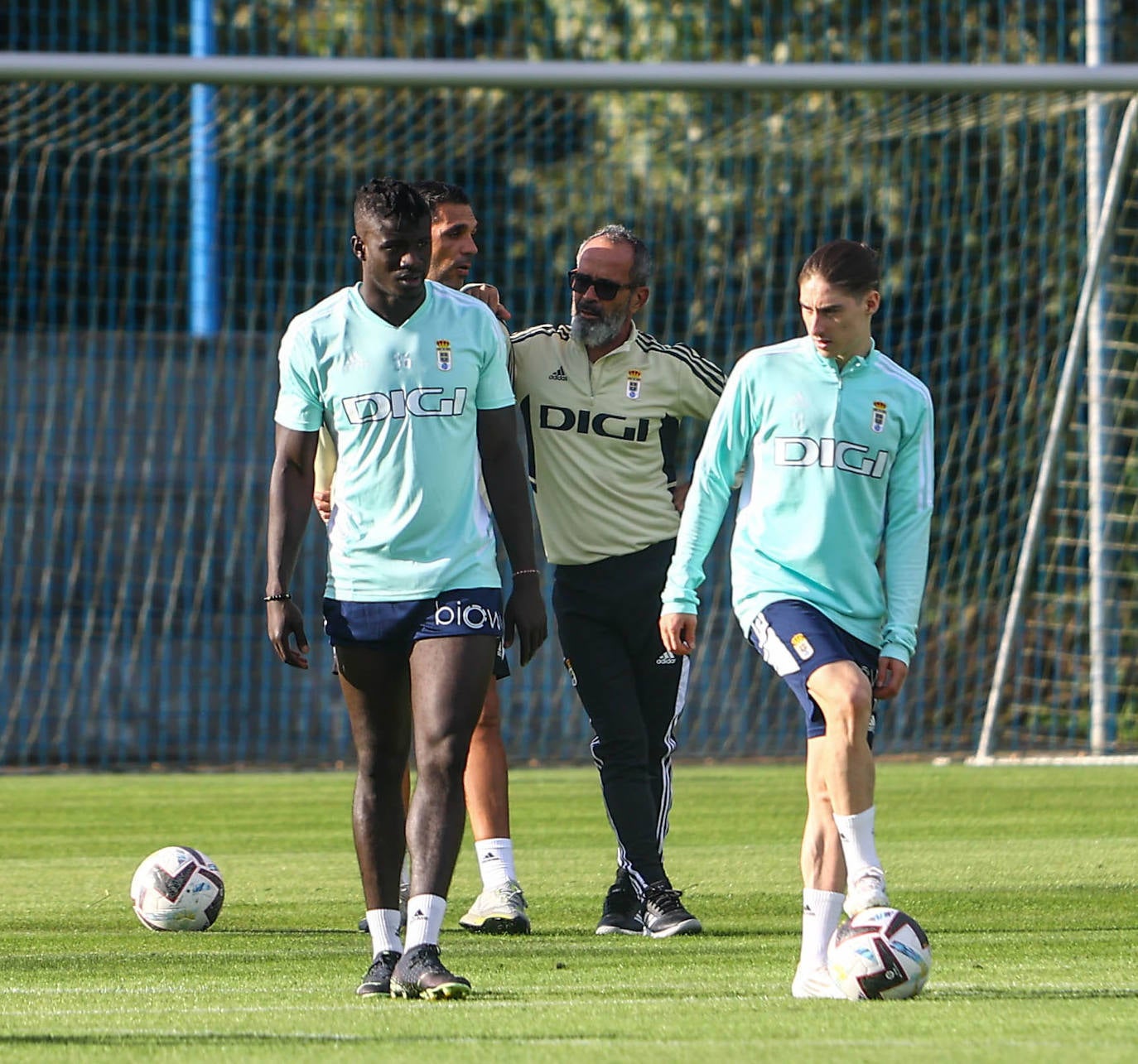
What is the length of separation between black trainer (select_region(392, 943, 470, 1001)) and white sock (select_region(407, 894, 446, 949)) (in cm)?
2

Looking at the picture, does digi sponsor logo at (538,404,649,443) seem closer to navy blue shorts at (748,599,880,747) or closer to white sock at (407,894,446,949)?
navy blue shorts at (748,599,880,747)

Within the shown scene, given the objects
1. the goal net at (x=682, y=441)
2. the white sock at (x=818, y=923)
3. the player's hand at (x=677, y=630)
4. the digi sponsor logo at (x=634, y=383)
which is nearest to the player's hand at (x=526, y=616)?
the player's hand at (x=677, y=630)

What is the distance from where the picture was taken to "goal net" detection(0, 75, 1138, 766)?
51.8 feet

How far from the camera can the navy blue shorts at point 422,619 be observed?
5480mm

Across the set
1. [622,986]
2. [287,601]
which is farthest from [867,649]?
[287,601]

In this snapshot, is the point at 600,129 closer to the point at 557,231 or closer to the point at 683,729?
the point at 557,231

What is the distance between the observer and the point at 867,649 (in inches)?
225

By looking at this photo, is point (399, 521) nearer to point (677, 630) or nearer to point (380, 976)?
point (677, 630)

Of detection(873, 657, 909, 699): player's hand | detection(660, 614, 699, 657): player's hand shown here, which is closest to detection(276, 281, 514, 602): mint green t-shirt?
detection(660, 614, 699, 657): player's hand

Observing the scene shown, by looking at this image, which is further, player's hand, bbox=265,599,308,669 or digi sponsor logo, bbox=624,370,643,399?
digi sponsor logo, bbox=624,370,643,399

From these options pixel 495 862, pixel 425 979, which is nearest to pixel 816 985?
pixel 425 979

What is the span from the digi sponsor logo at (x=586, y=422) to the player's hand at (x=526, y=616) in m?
1.59

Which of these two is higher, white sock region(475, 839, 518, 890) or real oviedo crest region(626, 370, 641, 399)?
real oviedo crest region(626, 370, 641, 399)

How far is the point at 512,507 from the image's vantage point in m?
5.67
